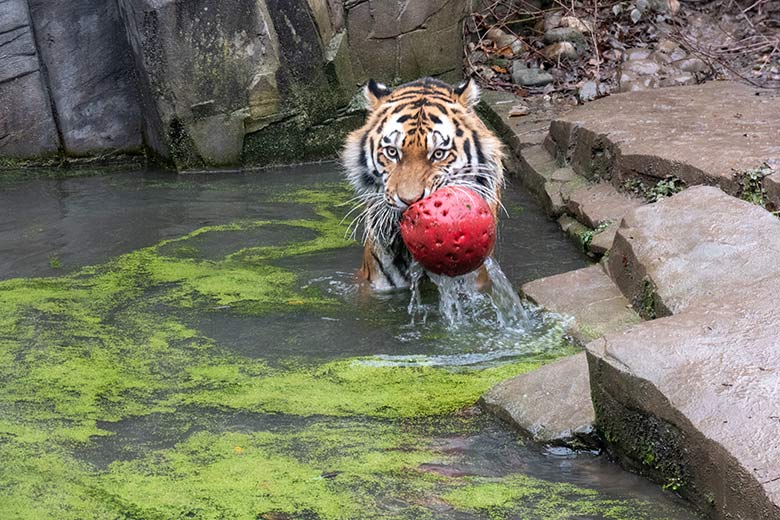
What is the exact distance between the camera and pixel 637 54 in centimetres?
962

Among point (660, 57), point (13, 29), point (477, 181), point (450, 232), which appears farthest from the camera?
point (660, 57)

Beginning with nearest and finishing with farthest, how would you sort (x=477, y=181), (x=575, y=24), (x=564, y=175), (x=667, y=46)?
(x=477, y=181)
(x=564, y=175)
(x=667, y=46)
(x=575, y=24)

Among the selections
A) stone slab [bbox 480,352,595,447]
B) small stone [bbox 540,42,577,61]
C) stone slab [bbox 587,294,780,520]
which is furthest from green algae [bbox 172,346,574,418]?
small stone [bbox 540,42,577,61]

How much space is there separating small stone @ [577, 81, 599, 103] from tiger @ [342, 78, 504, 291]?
3513mm

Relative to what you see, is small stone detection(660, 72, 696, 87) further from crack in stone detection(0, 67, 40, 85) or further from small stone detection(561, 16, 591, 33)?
crack in stone detection(0, 67, 40, 85)

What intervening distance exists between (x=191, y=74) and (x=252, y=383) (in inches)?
177

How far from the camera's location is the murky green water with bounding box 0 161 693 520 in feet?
10.4

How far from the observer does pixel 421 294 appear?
5.50 metres

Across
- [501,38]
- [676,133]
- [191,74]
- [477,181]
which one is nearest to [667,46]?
[501,38]

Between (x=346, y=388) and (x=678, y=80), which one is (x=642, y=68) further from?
(x=346, y=388)

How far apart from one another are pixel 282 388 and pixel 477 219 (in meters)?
1.09

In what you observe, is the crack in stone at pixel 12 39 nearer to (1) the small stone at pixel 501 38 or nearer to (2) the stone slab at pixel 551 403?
(1) the small stone at pixel 501 38

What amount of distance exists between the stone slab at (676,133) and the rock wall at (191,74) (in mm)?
2047

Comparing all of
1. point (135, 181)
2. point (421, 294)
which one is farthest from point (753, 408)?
point (135, 181)
